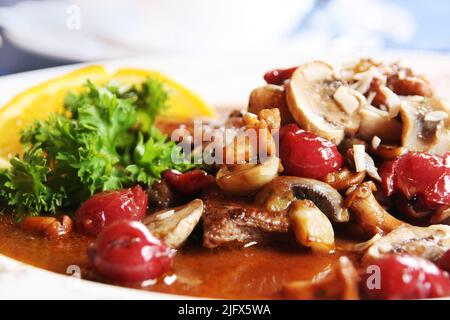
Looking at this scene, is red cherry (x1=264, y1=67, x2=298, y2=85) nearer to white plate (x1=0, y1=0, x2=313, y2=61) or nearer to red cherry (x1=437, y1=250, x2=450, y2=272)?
red cherry (x1=437, y1=250, x2=450, y2=272)

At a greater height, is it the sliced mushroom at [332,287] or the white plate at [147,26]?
the sliced mushroom at [332,287]

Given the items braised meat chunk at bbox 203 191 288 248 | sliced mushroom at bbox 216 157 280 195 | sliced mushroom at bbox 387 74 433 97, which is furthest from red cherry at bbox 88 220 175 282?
sliced mushroom at bbox 387 74 433 97

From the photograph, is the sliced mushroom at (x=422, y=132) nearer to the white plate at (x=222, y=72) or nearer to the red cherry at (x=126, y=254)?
the red cherry at (x=126, y=254)

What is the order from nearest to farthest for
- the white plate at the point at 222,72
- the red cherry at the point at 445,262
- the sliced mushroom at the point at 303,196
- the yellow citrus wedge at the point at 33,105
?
the red cherry at the point at 445,262 → the sliced mushroom at the point at 303,196 → the yellow citrus wedge at the point at 33,105 → the white plate at the point at 222,72

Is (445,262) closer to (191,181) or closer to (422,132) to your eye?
(422,132)

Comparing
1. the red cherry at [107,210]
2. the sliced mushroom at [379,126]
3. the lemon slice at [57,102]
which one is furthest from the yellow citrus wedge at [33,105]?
the sliced mushroom at [379,126]

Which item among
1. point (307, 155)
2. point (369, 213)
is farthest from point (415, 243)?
point (307, 155)
